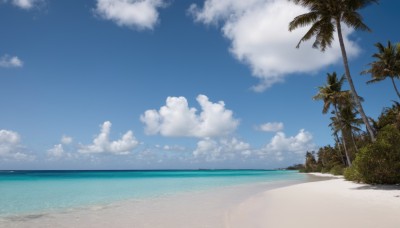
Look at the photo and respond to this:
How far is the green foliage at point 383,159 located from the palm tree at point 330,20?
171 cm

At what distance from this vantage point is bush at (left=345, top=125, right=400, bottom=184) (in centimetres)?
1367

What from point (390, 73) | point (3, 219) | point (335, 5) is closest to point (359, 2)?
point (335, 5)

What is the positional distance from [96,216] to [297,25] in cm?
1524

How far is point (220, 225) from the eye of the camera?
25.6ft

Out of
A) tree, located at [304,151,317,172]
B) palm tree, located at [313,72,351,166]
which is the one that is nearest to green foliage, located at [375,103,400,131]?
palm tree, located at [313,72,351,166]

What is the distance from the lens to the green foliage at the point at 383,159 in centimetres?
1367

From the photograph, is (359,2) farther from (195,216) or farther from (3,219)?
(3,219)

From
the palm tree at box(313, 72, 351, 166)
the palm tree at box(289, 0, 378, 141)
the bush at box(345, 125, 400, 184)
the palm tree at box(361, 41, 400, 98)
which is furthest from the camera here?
the palm tree at box(313, 72, 351, 166)

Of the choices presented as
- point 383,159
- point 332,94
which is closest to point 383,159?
point 383,159

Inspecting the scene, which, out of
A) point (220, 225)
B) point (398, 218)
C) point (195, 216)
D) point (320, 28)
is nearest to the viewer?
point (398, 218)

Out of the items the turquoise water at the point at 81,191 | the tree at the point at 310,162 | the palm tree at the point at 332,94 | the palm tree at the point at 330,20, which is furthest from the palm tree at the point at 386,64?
the tree at the point at 310,162

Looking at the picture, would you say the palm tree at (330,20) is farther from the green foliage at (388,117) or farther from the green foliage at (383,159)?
the green foliage at (388,117)

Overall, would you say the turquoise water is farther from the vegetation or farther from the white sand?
the vegetation

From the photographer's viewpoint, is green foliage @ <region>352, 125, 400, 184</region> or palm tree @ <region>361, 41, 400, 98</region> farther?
palm tree @ <region>361, 41, 400, 98</region>
